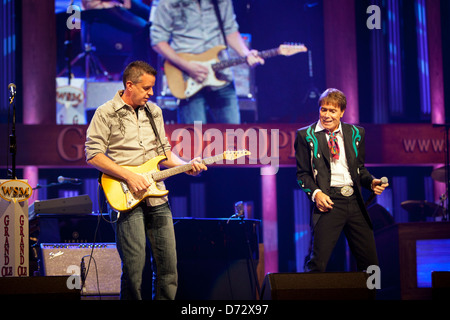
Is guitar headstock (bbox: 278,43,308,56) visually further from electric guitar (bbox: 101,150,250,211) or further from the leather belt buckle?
electric guitar (bbox: 101,150,250,211)

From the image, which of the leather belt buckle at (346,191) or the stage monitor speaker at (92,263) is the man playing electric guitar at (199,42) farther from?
the leather belt buckle at (346,191)

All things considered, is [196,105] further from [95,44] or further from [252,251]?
[252,251]

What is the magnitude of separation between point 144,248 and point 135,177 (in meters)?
0.52

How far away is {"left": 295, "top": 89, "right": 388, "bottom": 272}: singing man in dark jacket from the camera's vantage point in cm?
418

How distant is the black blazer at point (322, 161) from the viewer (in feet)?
13.9

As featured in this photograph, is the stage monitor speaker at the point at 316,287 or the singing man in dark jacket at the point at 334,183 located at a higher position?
the singing man in dark jacket at the point at 334,183

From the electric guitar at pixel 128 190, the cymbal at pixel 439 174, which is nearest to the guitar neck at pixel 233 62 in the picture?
the cymbal at pixel 439 174

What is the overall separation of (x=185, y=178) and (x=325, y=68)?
8.98 ft

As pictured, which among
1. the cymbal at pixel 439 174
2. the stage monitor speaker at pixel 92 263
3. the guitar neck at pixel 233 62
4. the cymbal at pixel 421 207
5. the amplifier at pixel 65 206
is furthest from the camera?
the guitar neck at pixel 233 62

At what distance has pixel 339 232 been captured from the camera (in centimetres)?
421

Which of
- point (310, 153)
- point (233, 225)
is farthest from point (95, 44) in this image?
point (310, 153)

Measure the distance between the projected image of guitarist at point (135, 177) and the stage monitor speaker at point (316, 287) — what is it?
1080 mm
